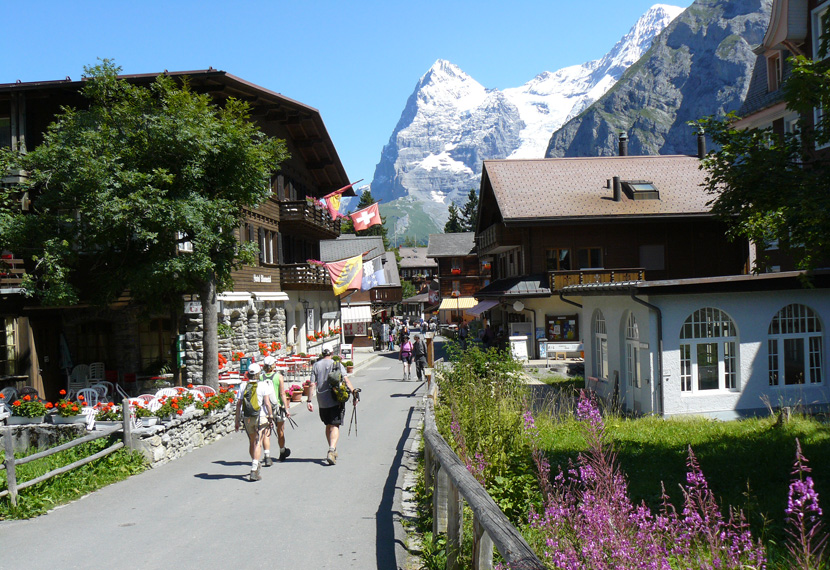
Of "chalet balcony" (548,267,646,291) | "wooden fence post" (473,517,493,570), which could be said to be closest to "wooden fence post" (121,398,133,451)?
"wooden fence post" (473,517,493,570)

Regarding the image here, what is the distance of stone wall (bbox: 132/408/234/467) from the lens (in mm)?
12570

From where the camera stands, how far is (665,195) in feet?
122

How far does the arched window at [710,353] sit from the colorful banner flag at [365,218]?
17367mm

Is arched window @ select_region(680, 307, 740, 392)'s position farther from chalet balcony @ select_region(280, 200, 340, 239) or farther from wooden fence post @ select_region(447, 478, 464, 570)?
chalet balcony @ select_region(280, 200, 340, 239)

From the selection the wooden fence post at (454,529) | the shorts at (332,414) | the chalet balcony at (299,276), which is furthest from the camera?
the chalet balcony at (299,276)

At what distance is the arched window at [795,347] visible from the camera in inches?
695

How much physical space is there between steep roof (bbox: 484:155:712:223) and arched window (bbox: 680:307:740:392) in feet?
59.3

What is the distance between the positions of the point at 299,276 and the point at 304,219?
2562 mm

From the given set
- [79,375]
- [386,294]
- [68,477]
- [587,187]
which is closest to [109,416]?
[68,477]

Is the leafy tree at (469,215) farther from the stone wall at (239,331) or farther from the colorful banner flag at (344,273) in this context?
the stone wall at (239,331)

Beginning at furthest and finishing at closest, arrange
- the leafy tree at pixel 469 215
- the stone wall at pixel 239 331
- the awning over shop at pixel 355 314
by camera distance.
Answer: the leafy tree at pixel 469 215 → the awning over shop at pixel 355 314 → the stone wall at pixel 239 331

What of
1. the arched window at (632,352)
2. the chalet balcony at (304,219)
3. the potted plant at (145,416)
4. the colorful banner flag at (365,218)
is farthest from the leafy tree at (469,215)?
the potted plant at (145,416)

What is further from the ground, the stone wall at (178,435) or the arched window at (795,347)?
the arched window at (795,347)

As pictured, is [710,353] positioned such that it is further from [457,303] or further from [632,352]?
[457,303]
